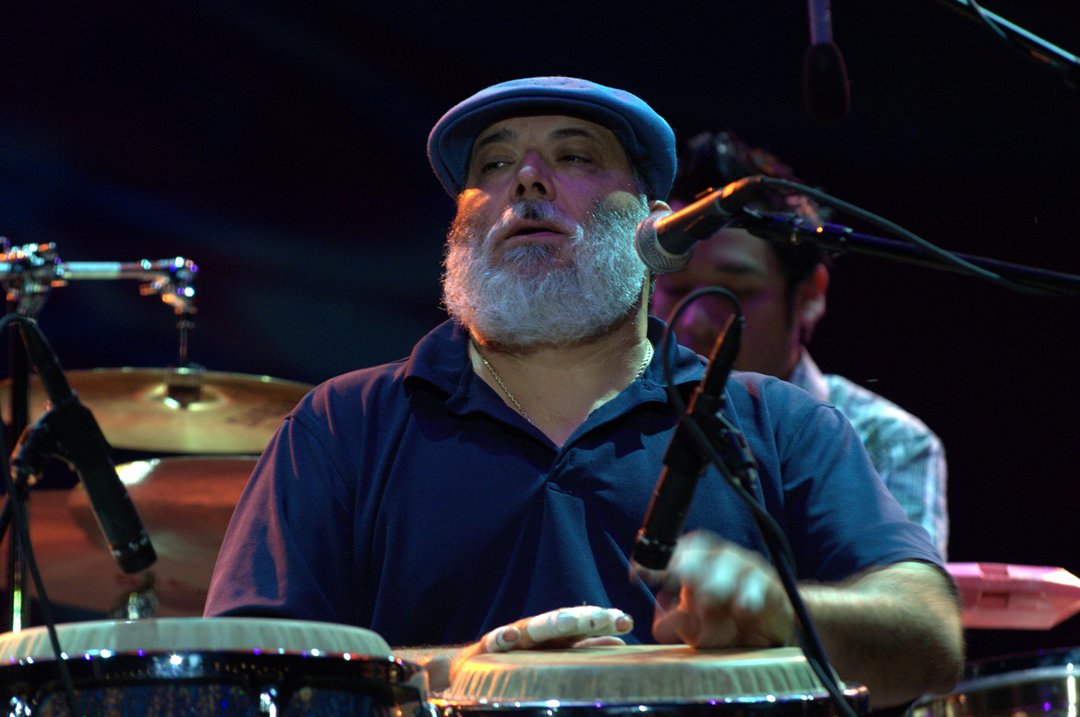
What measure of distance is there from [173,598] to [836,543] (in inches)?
82.9

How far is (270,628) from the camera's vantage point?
53.2 inches

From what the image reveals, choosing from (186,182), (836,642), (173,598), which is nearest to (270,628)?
(836,642)

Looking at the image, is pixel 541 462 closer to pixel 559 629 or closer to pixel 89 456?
pixel 559 629

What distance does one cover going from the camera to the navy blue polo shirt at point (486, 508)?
2238 mm

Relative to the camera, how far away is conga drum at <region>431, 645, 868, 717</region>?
1.40 m

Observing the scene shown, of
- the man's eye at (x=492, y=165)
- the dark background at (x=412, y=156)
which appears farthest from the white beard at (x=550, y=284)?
the dark background at (x=412, y=156)

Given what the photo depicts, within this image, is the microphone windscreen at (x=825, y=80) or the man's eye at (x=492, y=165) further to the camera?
the man's eye at (x=492, y=165)

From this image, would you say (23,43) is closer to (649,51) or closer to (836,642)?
(649,51)

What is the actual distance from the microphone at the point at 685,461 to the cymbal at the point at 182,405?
190 centimetres

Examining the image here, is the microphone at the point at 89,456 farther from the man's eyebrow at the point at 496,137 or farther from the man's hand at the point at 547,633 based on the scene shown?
the man's eyebrow at the point at 496,137

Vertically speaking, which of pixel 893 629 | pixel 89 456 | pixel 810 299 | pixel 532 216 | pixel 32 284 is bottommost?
pixel 893 629

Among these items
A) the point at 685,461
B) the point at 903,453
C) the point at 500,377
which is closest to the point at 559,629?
the point at 685,461

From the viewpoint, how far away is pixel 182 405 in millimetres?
3402

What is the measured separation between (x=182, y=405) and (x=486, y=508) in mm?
1358
